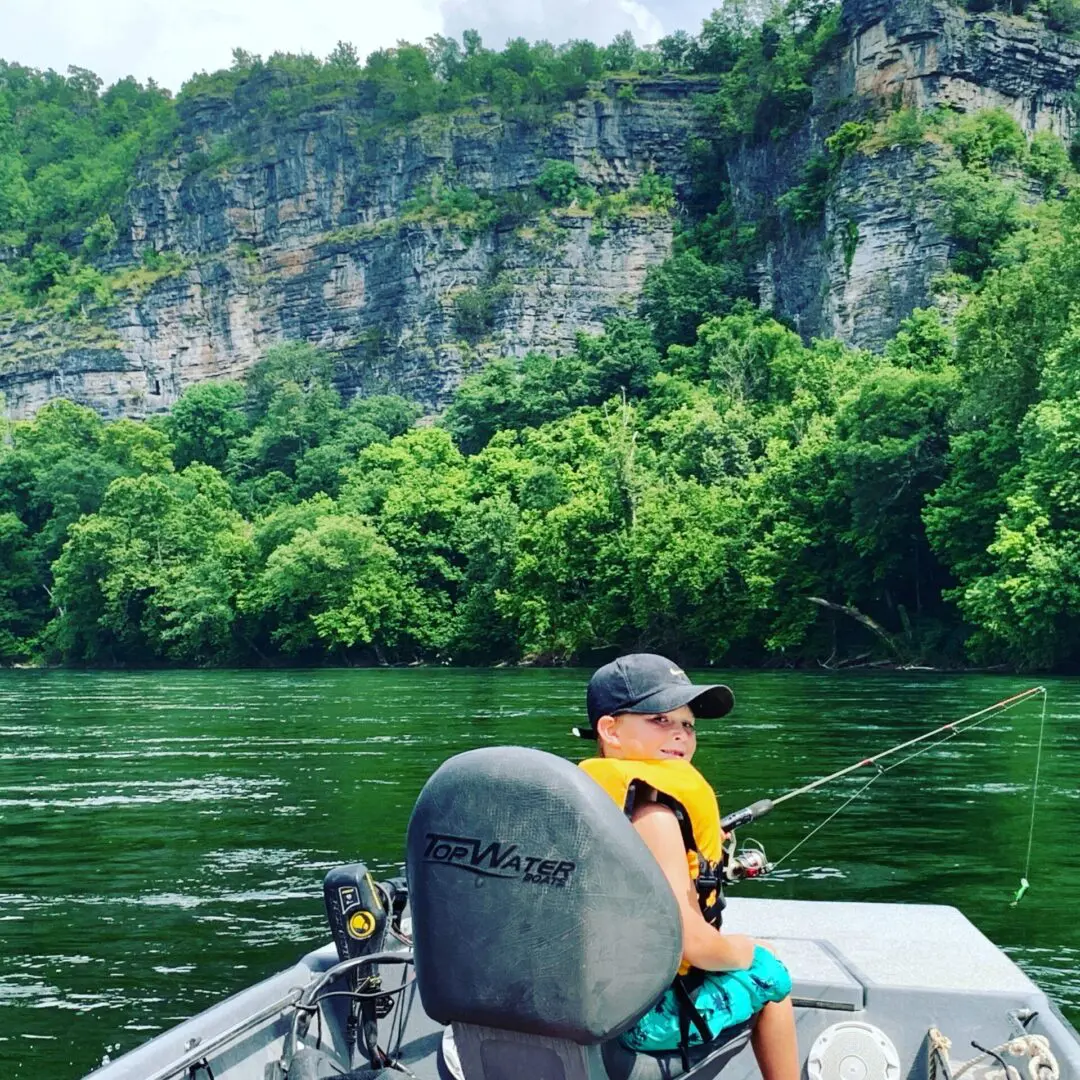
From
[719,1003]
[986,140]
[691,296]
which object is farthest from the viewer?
[691,296]

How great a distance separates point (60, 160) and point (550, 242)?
74354 millimetres

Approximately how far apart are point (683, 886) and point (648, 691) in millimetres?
599

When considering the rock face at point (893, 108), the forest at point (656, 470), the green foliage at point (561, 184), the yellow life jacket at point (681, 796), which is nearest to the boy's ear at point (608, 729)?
the yellow life jacket at point (681, 796)

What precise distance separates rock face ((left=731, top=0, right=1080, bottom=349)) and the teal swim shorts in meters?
76.3

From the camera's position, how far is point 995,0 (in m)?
86.7

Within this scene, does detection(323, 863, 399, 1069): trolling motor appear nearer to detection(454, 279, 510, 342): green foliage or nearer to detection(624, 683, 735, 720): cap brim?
detection(624, 683, 735, 720): cap brim

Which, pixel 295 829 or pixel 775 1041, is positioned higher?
pixel 775 1041

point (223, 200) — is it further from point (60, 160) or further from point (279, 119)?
point (60, 160)

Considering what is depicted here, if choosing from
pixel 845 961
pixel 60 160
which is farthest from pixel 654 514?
pixel 60 160

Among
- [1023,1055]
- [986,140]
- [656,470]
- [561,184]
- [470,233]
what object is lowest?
[1023,1055]

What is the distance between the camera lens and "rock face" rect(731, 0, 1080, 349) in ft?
260

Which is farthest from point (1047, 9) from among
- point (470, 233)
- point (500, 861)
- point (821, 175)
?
point (500, 861)

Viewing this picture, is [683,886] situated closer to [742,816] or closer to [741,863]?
[741,863]

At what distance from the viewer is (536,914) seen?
11.9 ft
